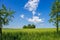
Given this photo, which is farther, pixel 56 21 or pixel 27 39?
pixel 56 21

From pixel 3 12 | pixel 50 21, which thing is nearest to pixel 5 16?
pixel 3 12

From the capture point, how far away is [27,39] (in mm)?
18438

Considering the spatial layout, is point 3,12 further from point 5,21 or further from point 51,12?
point 51,12

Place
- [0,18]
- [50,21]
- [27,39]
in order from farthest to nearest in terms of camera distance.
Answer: [50,21]
[0,18]
[27,39]

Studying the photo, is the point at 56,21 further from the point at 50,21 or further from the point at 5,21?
the point at 5,21

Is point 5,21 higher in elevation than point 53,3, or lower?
lower

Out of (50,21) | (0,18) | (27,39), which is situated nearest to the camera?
(27,39)

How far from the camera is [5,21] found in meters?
23.5

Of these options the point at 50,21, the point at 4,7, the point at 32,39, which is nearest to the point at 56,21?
the point at 50,21

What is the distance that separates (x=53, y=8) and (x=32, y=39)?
562 inches

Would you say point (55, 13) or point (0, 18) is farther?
point (55, 13)

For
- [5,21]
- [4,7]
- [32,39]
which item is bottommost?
[32,39]

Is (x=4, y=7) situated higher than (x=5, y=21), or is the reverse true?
(x=4, y=7)

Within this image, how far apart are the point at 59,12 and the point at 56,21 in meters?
1.61
